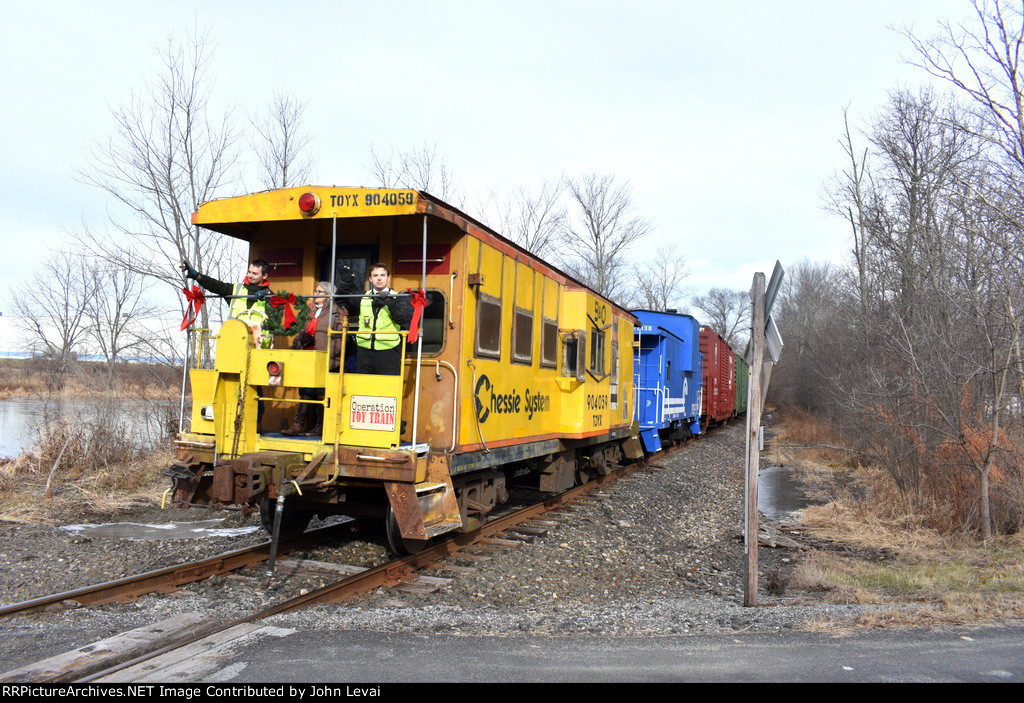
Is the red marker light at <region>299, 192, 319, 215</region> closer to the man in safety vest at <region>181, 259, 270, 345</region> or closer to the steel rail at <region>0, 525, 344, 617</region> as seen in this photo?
the man in safety vest at <region>181, 259, 270, 345</region>

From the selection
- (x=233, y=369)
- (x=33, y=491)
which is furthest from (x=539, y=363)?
(x=33, y=491)

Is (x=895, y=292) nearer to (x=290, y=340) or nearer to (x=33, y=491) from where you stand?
(x=290, y=340)

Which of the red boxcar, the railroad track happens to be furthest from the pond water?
the red boxcar

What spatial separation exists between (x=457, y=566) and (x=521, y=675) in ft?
9.93

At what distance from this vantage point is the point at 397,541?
21.9 feet

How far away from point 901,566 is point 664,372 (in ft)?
27.0

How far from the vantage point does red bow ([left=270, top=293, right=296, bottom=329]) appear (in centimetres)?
624

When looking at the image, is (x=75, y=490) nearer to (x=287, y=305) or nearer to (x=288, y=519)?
(x=288, y=519)

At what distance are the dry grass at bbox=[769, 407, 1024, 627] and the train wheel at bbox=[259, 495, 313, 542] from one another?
5.07m

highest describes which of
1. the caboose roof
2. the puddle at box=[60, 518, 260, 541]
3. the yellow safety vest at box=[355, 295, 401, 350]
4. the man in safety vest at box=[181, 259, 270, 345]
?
the caboose roof

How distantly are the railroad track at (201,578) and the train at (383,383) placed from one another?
31 centimetres

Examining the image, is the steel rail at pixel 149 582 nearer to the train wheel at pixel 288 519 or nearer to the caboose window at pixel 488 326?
the train wheel at pixel 288 519

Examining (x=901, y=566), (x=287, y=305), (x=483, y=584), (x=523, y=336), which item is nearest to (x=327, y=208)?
(x=287, y=305)

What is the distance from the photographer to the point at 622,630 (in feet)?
16.5
